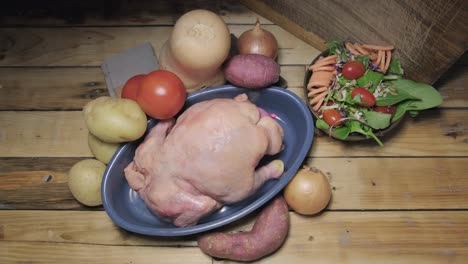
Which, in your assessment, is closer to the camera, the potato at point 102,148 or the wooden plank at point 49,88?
the potato at point 102,148

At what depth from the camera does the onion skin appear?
3.64ft

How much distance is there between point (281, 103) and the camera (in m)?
1.26

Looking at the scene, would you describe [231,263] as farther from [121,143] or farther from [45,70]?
[45,70]

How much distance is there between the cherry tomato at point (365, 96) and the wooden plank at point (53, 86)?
9.6 inches

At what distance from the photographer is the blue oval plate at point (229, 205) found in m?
1.07

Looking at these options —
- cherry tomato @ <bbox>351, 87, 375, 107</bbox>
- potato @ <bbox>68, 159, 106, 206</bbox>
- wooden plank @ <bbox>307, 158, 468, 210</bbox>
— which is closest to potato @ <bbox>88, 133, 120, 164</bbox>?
potato @ <bbox>68, 159, 106, 206</bbox>

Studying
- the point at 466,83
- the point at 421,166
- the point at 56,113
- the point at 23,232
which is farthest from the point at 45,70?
the point at 466,83

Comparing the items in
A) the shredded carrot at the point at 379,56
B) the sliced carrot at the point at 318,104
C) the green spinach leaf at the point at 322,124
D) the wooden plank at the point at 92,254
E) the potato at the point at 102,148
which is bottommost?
the wooden plank at the point at 92,254

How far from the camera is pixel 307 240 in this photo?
1170 mm

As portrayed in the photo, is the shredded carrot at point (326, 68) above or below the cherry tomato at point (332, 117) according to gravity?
above

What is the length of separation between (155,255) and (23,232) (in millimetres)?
386

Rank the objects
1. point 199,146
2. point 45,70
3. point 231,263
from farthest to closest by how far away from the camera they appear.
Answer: point 45,70 < point 231,263 < point 199,146

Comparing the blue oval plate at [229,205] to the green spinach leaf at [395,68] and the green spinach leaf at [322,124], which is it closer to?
the green spinach leaf at [322,124]

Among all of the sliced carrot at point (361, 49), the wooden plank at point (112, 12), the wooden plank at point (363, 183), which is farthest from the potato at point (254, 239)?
the wooden plank at point (112, 12)
